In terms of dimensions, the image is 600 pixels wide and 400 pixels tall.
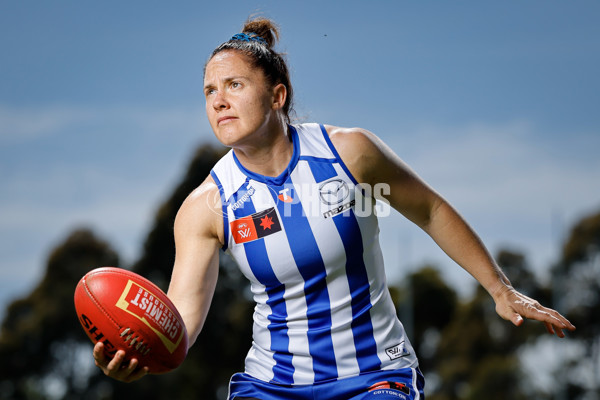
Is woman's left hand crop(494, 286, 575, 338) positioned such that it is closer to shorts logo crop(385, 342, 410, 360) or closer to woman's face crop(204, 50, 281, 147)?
shorts logo crop(385, 342, 410, 360)

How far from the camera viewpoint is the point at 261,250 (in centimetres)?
342

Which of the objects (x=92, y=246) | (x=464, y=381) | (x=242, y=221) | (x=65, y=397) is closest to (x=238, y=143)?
(x=242, y=221)

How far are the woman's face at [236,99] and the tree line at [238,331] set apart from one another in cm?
1536

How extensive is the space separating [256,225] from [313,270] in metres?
0.33

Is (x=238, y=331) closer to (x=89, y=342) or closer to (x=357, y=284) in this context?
(x=89, y=342)

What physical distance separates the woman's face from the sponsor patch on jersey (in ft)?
1.11

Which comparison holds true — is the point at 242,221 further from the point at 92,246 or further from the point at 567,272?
the point at 567,272

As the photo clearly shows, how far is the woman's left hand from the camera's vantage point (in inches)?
131

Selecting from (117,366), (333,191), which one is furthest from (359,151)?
(117,366)

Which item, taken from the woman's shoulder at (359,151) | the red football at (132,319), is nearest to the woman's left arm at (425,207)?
the woman's shoulder at (359,151)

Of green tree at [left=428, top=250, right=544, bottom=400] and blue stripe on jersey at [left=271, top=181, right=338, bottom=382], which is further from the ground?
blue stripe on jersey at [left=271, top=181, right=338, bottom=382]

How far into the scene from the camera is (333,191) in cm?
346

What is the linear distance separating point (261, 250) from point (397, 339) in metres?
0.75

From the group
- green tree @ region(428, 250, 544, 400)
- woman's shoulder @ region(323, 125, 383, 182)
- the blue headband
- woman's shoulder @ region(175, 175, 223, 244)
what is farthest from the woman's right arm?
green tree @ region(428, 250, 544, 400)
